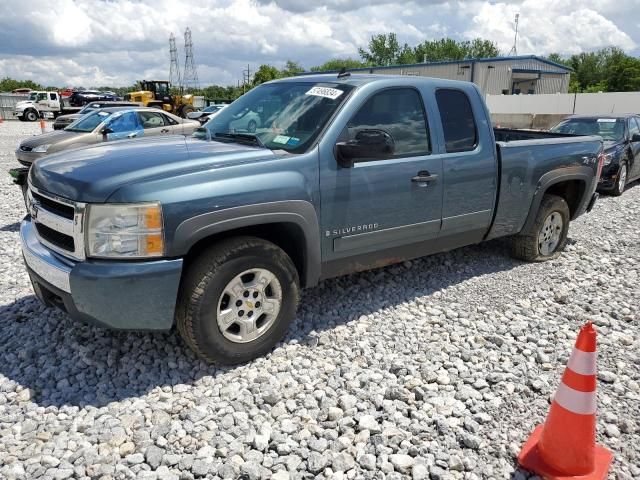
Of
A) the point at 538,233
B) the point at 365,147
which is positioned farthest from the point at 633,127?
the point at 365,147

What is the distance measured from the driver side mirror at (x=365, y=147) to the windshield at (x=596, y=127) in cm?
847

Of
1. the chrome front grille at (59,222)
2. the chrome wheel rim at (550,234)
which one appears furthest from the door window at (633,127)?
the chrome front grille at (59,222)

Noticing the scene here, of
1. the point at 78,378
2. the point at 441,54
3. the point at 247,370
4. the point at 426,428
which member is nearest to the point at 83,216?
the point at 78,378

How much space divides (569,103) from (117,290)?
32672 mm

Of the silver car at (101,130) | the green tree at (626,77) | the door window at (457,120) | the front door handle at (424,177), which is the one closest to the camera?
the front door handle at (424,177)

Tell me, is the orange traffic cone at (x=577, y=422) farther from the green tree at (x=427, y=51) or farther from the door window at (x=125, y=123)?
the green tree at (x=427, y=51)

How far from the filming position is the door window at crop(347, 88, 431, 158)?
3.85 m

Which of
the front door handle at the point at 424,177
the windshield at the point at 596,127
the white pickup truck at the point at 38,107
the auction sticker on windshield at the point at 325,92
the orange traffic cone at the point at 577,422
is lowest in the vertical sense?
the orange traffic cone at the point at 577,422

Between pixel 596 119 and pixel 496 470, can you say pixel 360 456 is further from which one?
pixel 596 119

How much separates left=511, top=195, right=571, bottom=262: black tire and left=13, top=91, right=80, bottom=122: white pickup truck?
1468 inches

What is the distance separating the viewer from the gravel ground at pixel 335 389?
8.69 ft

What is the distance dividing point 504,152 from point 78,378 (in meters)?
3.92

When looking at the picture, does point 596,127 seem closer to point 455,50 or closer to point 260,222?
point 260,222

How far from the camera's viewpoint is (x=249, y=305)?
134 inches
